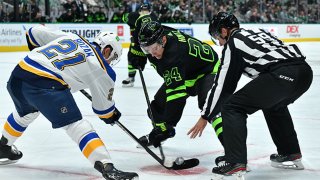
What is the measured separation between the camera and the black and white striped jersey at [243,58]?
3.03m

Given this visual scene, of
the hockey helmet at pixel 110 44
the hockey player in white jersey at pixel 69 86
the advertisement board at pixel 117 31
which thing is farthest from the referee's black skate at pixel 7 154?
the advertisement board at pixel 117 31

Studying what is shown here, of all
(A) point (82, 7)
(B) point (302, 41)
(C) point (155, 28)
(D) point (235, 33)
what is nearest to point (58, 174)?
(C) point (155, 28)

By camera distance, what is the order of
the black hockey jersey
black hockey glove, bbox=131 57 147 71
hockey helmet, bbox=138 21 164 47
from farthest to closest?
1. black hockey glove, bbox=131 57 147 71
2. the black hockey jersey
3. hockey helmet, bbox=138 21 164 47

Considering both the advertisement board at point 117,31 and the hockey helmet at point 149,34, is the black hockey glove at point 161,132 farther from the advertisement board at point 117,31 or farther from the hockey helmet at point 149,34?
the advertisement board at point 117,31

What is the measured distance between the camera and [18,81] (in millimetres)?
3102

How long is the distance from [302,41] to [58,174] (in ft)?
Answer: 58.1

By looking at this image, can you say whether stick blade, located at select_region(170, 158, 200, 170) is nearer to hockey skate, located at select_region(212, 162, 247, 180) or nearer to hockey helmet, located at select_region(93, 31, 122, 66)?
hockey skate, located at select_region(212, 162, 247, 180)

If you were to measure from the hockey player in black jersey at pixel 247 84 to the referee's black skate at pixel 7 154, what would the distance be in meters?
1.23

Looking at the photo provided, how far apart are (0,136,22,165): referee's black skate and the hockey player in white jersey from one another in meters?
0.27

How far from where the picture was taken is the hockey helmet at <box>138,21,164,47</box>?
131 inches

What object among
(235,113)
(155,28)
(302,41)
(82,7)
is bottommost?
(302,41)

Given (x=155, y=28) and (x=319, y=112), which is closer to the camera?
(x=155, y=28)

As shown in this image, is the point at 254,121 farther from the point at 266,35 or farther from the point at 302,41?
the point at 302,41

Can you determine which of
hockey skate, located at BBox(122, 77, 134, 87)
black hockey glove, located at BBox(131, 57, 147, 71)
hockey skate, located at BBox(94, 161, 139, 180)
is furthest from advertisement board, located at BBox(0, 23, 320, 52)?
hockey skate, located at BBox(94, 161, 139, 180)
